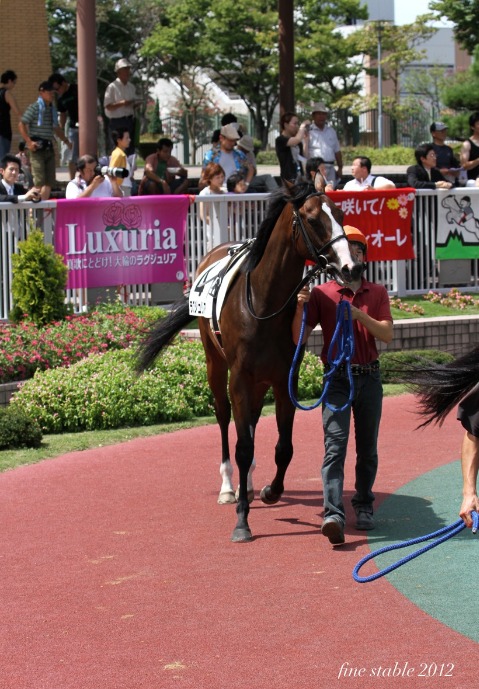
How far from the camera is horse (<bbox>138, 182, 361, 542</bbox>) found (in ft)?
22.8

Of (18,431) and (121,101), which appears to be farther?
(121,101)

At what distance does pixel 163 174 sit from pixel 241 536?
10.4m

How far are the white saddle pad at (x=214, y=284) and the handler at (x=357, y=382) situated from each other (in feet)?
2.41

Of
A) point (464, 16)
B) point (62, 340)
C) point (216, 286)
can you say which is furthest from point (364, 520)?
→ point (464, 16)

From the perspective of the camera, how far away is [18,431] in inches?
383

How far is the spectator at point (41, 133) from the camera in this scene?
15.2 m

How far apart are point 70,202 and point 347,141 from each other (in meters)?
40.4

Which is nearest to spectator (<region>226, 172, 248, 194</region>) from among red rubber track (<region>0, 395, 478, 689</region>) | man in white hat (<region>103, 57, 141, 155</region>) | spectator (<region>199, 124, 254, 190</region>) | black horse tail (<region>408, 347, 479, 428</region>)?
spectator (<region>199, 124, 254, 190</region>)

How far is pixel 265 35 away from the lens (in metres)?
47.6

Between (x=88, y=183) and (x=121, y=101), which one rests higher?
(x=121, y=101)

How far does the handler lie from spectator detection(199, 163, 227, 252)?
6591 mm

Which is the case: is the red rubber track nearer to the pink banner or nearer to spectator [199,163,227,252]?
the pink banner

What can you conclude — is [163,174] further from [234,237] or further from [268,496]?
[268,496]

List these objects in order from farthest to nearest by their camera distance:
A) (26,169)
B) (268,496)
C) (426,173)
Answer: (26,169) < (426,173) < (268,496)
